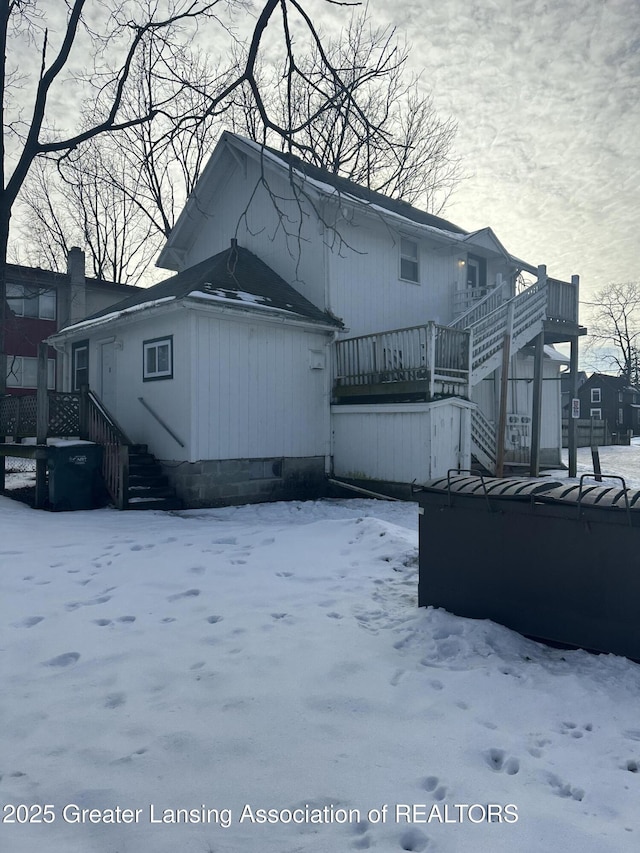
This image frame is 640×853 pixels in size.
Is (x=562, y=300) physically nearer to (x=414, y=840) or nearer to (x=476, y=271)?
(x=476, y=271)

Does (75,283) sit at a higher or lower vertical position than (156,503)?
higher

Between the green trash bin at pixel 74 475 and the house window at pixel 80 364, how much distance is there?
482 cm

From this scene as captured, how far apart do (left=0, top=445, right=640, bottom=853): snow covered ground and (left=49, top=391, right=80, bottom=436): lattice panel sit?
6.45 meters

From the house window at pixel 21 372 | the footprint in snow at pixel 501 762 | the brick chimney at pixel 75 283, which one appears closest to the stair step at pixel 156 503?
the footprint in snow at pixel 501 762

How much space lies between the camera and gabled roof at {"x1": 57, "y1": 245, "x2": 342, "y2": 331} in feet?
34.9

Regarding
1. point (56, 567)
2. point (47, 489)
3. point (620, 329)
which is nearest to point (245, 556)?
point (56, 567)

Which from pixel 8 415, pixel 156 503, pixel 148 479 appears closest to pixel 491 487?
pixel 156 503

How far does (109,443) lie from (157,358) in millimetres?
2177

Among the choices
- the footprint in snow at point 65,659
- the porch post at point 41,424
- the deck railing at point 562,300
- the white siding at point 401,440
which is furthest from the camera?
the deck railing at point 562,300

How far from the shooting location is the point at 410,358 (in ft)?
37.2

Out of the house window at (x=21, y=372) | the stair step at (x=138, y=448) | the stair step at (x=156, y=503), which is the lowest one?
the stair step at (x=156, y=503)

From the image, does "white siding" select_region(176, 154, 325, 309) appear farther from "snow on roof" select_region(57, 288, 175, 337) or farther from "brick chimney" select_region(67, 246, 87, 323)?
"brick chimney" select_region(67, 246, 87, 323)

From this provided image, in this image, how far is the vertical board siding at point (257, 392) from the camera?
34.9 feet

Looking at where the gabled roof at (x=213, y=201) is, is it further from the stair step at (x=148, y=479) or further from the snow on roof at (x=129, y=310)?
the stair step at (x=148, y=479)
